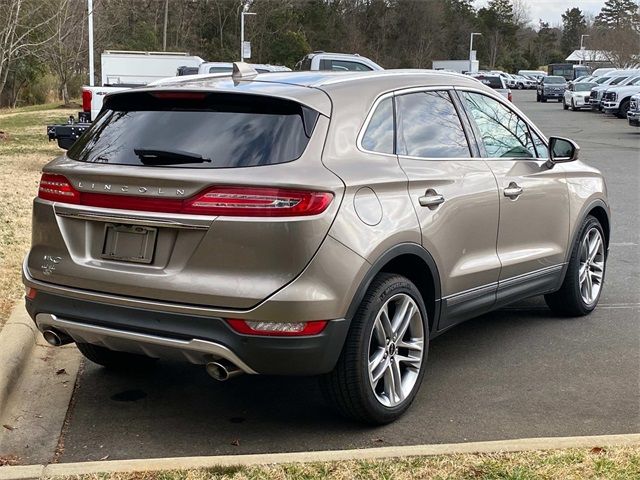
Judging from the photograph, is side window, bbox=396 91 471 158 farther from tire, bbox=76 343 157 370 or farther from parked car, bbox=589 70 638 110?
parked car, bbox=589 70 638 110

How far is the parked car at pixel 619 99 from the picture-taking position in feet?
113

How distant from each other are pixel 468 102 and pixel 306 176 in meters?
1.81

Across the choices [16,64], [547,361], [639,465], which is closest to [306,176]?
[639,465]

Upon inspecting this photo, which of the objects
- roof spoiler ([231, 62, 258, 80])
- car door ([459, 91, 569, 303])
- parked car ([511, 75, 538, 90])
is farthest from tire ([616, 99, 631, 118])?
parked car ([511, 75, 538, 90])

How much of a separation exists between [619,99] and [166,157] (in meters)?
33.8

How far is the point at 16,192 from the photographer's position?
11023mm

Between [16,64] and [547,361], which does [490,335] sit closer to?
[547,361]

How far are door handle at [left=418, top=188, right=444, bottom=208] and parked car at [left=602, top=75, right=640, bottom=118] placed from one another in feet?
106

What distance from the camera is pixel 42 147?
59.2ft

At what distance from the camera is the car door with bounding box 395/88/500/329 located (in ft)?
14.3

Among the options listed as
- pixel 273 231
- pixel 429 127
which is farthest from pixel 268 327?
pixel 429 127

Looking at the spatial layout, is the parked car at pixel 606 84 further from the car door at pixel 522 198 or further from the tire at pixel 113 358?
the tire at pixel 113 358

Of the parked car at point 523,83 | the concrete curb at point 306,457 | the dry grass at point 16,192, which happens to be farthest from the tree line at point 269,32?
the concrete curb at point 306,457

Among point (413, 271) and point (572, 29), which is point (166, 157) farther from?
point (572, 29)
